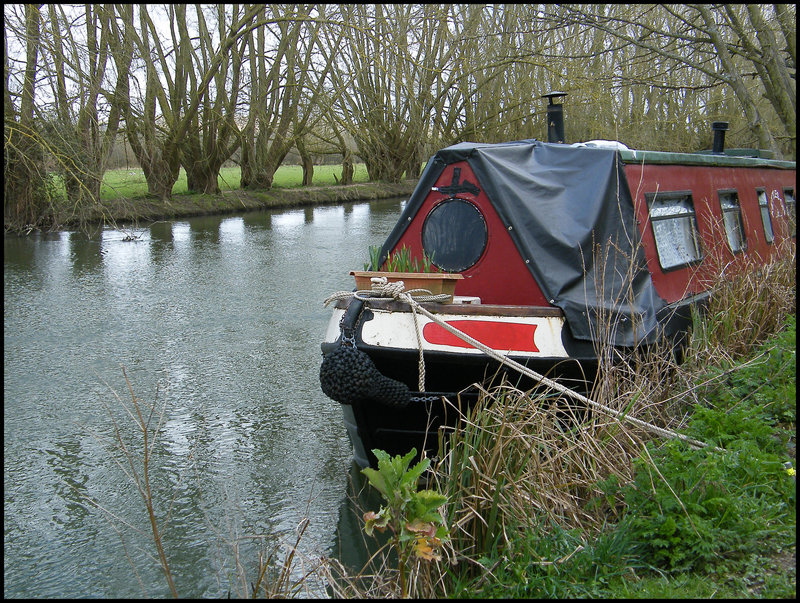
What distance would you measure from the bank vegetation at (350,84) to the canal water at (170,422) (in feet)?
9.12

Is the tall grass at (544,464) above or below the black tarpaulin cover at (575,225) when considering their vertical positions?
below

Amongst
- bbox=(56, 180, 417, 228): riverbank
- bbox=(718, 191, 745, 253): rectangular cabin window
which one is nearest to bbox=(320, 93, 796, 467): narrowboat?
bbox=(718, 191, 745, 253): rectangular cabin window

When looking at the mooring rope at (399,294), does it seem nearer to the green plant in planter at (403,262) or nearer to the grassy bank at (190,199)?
the green plant in planter at (403,262)

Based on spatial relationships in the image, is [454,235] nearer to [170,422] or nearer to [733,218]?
[170,422]

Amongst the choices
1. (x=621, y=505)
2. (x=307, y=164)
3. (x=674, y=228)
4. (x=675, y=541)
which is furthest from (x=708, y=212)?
(x=307, y=164)

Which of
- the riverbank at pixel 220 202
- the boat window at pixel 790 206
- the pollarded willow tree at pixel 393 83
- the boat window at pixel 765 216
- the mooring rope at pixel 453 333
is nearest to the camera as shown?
the mooring rope at pixel 453 333

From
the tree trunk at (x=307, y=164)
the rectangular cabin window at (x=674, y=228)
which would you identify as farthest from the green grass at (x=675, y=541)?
the tree trunk at (x=307, y=164)

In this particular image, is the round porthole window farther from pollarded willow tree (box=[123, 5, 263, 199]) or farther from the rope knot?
pollarded willow tree (box=[123, 5, 263, 199])

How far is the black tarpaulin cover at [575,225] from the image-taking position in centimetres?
505

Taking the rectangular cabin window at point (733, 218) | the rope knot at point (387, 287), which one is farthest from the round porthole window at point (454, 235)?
the rectangular cabin window at point (733, 218)

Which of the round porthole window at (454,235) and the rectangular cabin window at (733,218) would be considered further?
the rectangular cabin window at (733,218)

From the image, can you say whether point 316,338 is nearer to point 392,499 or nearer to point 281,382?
point 281,382

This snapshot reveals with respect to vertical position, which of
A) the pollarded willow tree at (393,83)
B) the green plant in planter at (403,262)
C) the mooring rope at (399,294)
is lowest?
the mooring rope at (399,294)

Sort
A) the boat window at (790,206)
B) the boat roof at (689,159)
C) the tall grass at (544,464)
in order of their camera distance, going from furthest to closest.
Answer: the boat window at (790,206) < the boat roof at (689,159) < the tall grass at (544,464)
